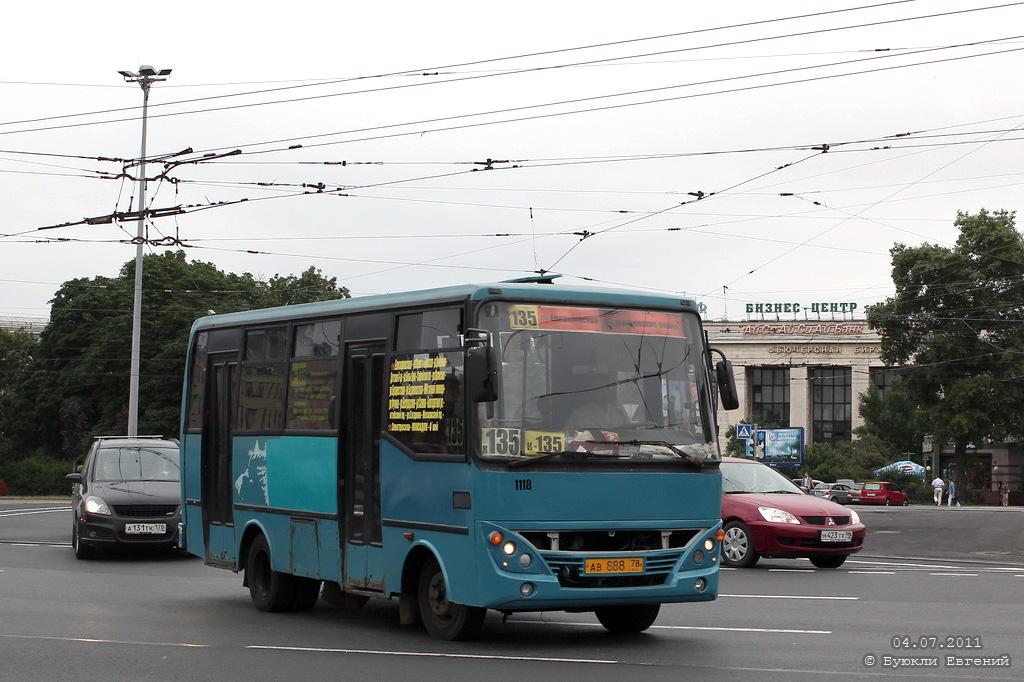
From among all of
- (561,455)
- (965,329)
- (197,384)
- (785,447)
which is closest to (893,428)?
(785,447)

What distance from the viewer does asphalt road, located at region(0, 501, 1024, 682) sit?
9.28 m

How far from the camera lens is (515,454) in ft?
33.6

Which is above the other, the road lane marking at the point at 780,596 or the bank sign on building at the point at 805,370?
the bank sign on building at the point at 805,370

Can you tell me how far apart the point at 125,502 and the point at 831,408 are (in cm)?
9868

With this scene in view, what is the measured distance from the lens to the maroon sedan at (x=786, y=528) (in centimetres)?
1909

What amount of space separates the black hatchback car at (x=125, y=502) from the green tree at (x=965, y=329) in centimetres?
5092

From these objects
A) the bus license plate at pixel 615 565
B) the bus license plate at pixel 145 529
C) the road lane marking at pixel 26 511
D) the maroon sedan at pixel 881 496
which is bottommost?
the maroon sedan at pixel 881 496

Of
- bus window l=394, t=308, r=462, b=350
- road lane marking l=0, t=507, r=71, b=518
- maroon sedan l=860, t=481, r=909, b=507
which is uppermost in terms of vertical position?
bus window l=394, t=308, r=462, b=350

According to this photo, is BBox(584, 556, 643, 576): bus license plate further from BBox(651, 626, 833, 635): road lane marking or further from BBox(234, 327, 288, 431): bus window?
BBox(234, 327, 288, 431): bus window

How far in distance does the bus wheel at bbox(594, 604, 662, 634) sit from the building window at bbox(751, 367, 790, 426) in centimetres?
10308

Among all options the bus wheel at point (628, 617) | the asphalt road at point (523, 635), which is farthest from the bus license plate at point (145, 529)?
the bus wheel at point (628, 617)

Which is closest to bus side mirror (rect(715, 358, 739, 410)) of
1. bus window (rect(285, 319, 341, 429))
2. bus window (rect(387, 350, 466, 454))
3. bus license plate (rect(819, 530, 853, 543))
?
bus window (rect(387, 350, 466, 454))

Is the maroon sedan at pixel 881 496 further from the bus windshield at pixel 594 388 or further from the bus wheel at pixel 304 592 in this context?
the bus windshield at pixel 594 388

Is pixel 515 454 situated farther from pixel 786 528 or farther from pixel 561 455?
pixel 786 528
